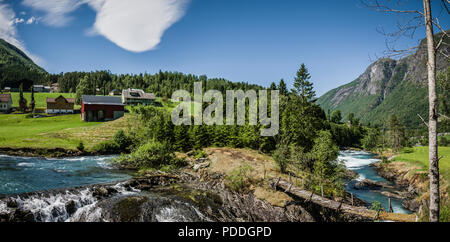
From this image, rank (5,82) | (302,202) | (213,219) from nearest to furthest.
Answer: (213,219)
(302,202)
(5,82)

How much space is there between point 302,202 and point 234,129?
80.8 ft

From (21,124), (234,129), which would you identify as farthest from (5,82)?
(234,129)

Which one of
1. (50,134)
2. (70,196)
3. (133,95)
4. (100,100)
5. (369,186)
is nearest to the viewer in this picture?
(70,196)

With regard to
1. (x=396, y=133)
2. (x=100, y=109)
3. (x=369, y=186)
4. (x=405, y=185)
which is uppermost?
(x=100, y=109)

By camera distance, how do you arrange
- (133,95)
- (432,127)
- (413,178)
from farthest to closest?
(133,95) → (413,178) → (432,127)

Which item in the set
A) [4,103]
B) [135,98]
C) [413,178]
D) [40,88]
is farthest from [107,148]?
[40,88]

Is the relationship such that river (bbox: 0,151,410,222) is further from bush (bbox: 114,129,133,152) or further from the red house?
the red house

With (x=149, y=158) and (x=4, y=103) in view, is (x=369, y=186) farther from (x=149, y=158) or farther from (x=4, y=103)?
(x=4, y=103)

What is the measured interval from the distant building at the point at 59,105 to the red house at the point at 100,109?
19.7 metres

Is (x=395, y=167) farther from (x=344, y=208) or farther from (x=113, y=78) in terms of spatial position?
(x=113, y=78)

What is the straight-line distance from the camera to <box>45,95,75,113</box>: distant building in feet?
247

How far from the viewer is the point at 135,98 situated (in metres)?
98.5

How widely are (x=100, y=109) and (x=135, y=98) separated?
A: 36952mm

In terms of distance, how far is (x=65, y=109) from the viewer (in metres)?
76.9
